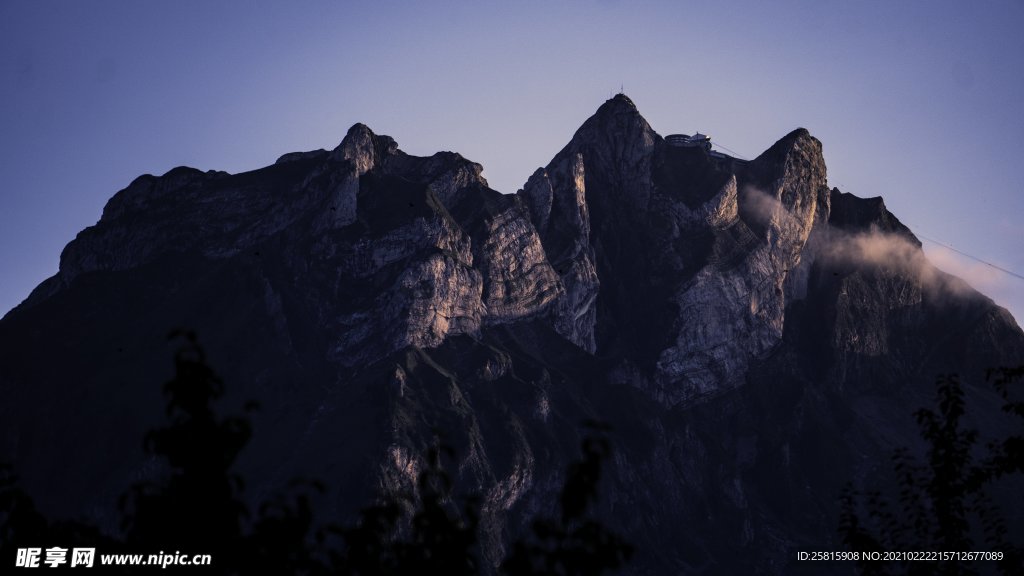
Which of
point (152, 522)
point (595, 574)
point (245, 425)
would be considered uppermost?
point (245, 425)

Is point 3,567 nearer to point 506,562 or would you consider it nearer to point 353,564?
point 353,564

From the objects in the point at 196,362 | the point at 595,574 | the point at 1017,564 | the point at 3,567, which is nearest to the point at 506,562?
the point at 595,574

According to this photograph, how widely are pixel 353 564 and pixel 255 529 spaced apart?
140 inches

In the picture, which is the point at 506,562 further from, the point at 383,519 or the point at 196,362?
the point at 196,362

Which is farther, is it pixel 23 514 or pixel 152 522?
pixel 23 514

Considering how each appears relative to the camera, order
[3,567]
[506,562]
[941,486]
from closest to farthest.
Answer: [506,562]
[3,567]
[941,486]

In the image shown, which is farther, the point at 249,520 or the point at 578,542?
the point at 578,542

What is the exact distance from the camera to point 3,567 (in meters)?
41.2

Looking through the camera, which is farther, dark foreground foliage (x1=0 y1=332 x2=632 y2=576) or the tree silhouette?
dark foreground foliage (x1=0 y1=332 x2=632 y2=576)

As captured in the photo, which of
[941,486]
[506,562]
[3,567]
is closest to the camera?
[506,562]

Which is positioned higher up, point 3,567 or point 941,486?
point 941,486

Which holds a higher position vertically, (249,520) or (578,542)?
(249,520)

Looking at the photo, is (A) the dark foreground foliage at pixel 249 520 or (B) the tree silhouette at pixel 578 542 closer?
(B) the tree silhouette at pixel 578 542

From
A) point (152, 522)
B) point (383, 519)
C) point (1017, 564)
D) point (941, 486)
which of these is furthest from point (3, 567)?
point (1017, 564)
